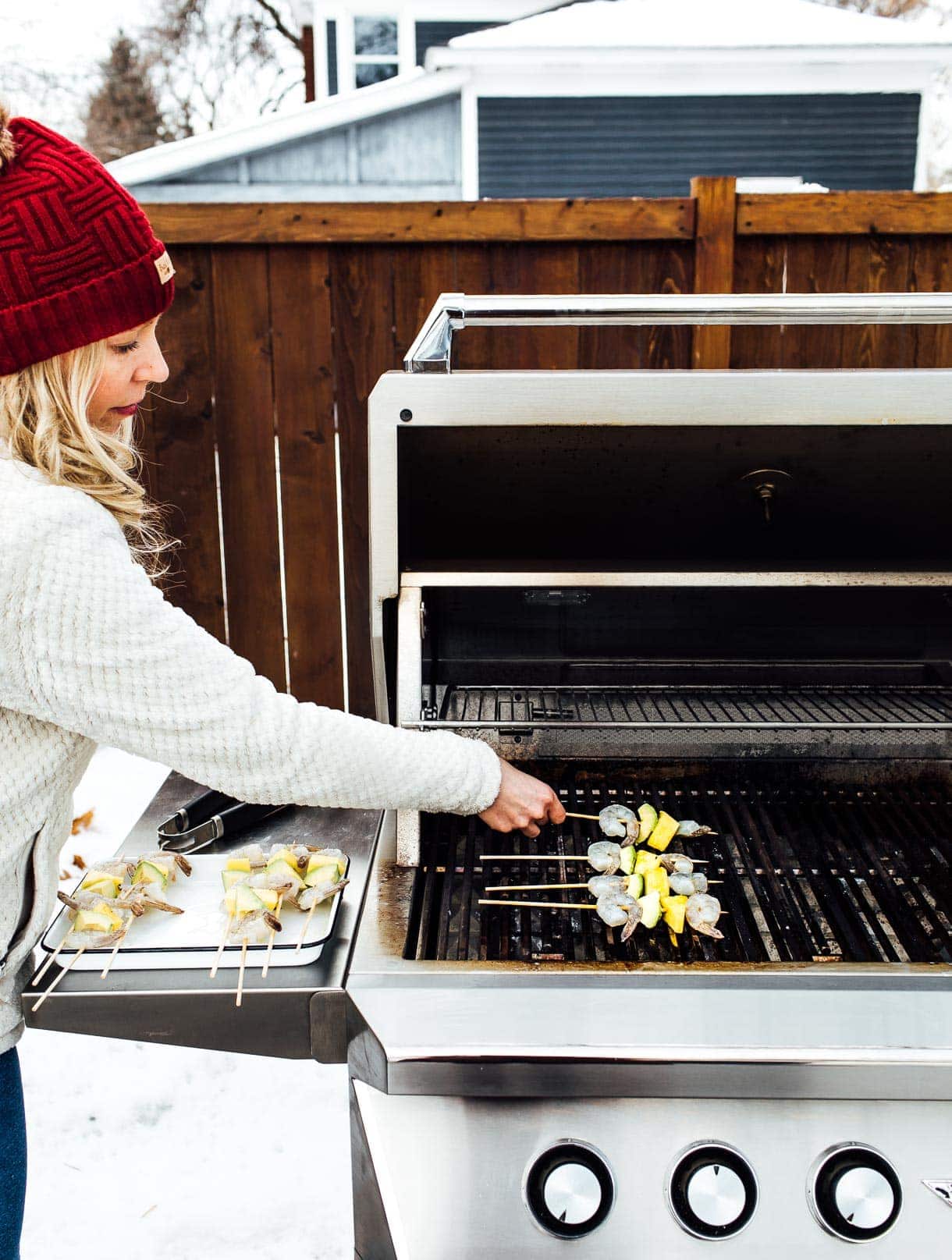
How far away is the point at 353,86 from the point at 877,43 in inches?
166

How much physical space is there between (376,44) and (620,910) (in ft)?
29.0

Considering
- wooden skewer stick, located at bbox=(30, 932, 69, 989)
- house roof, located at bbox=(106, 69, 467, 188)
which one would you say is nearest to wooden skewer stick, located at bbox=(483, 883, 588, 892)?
wooden skewer stick, located at bbox=(30, 932, 69, 989)

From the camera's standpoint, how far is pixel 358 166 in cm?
733

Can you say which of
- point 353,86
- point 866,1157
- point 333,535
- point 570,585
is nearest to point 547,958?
point 866,1157

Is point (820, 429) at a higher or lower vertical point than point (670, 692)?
higher

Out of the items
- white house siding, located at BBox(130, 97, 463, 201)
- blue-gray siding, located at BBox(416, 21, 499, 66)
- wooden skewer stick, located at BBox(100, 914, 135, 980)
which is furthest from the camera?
blue-gray siding, located at BBox(416, 21, 499, 66)

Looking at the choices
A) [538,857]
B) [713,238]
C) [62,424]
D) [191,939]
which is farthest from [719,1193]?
[713,238]

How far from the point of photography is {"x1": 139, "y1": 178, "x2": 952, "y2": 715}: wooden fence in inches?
124

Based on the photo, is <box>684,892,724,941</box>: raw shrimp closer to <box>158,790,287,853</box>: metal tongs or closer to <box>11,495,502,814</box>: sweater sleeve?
<box>11,495,502,814</box>: sweater sleeve

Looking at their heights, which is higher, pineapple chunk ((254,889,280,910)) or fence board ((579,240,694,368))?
fence board ((579,240,694,368))

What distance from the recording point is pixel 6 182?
108 cm

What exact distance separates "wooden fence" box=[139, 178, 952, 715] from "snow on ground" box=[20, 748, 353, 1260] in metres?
1.62

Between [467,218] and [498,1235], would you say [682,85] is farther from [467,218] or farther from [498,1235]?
[498,1235]

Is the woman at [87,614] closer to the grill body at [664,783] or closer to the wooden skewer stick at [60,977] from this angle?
the wooden skewer stick at [60,977]
